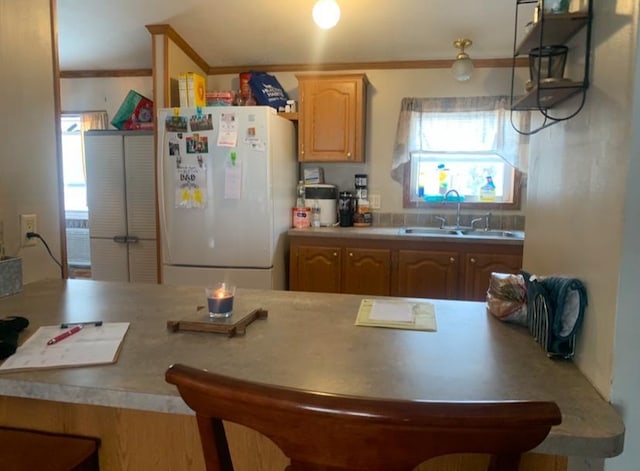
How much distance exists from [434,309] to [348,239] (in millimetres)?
1856

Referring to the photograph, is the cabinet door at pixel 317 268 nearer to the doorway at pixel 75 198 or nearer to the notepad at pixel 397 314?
the notepad at pixel 397 314

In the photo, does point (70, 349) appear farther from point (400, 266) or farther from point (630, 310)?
point (400, 266)

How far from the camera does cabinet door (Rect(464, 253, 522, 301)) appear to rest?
9.77ft

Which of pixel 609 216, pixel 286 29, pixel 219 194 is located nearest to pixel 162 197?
pixel 219 194

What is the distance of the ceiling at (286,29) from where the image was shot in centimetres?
298

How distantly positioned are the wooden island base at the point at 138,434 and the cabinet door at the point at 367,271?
2.20 meters

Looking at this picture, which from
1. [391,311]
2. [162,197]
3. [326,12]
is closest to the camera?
[391,311]

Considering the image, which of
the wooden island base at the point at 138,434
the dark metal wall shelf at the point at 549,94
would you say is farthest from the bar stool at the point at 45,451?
the dark metal wall shelf at the point at 549,94

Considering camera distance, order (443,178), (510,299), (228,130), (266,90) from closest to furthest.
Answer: (510,299)
(228,130)
(266,90)
(443,178)

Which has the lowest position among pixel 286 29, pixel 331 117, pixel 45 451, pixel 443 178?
pixel 45 451

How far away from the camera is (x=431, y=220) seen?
369 cm

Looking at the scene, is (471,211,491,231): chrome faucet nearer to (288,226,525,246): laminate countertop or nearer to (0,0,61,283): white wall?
(288,226,525,246): laminate countertop

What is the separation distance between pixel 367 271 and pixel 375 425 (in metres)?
2.75

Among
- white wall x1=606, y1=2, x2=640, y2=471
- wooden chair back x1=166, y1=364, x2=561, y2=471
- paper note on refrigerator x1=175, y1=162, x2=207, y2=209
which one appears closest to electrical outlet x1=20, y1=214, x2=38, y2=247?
paper note on refrigerator x1=175, y1=162, x2=207, y2=209
